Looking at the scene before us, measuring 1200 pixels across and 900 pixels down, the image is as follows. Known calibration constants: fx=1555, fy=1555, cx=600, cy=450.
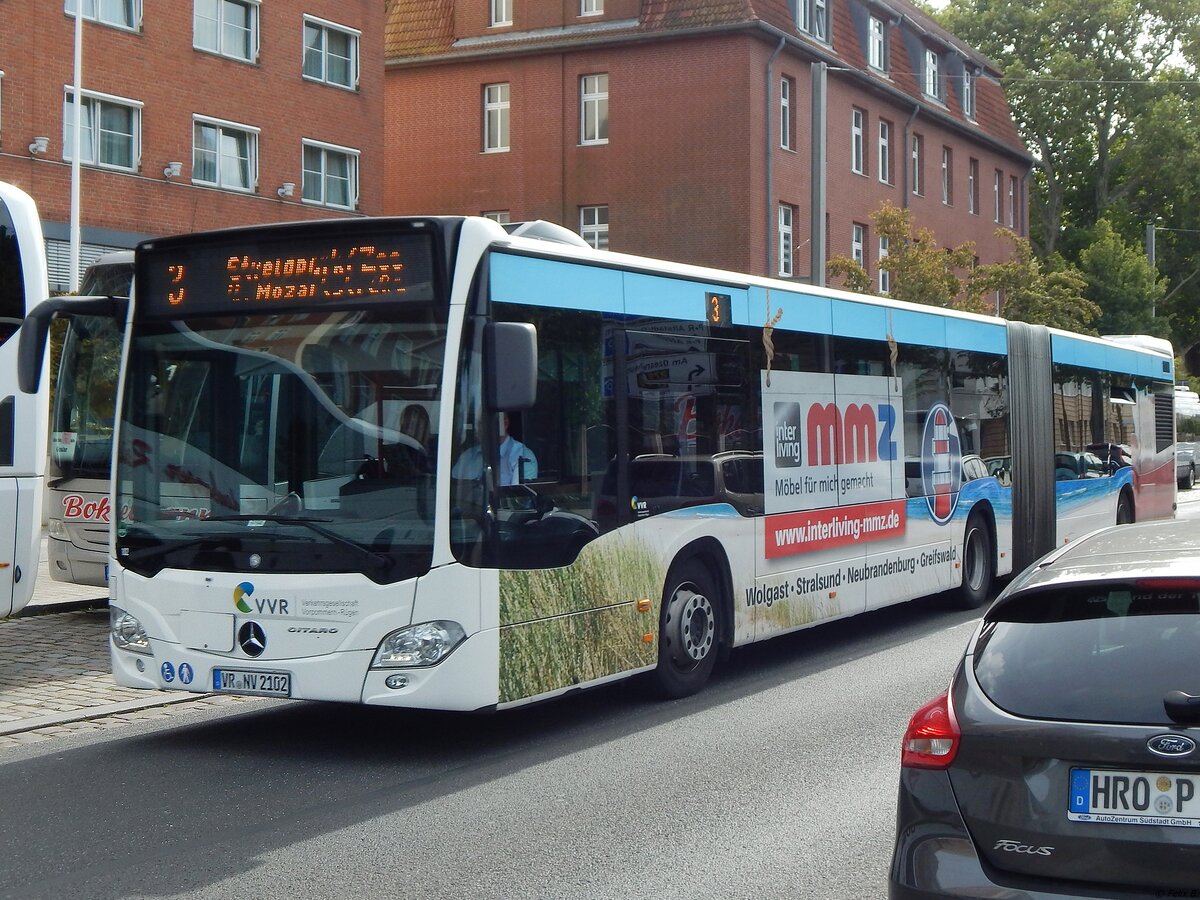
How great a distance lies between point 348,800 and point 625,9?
33512 mm

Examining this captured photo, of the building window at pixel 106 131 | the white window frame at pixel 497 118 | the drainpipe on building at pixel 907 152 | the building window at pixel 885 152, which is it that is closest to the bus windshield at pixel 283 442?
the building window at pixel 106 131

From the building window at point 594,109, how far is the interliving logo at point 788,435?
2831 cm

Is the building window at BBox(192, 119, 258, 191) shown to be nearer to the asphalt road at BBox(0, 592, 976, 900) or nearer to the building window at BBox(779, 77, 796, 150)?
the building window at BBox(779, 77, 796, 150)

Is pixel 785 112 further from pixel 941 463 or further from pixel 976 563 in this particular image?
pixel 941 463

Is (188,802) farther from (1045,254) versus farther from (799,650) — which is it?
(1045,254)

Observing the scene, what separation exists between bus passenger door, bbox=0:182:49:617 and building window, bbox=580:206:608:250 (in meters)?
28.4

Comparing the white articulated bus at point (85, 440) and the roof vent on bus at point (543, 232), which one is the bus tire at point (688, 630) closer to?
the roof vent on bus at point (543, 232)

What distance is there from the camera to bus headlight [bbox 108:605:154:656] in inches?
329

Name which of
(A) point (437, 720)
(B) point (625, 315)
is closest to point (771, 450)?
(B) point (625, 315)

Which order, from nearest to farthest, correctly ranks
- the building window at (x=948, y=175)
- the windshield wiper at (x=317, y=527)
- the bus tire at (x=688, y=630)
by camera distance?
the windshield wiper at (x=317, y=527)
the bus tire at (x=688, y=630)
the building window at (x=948, y=175)

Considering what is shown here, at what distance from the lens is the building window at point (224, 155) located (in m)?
30.5

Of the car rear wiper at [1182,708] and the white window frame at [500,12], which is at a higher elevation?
the white window frame at [500,12]

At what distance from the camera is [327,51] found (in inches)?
1331

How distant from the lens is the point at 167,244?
8.49 m
